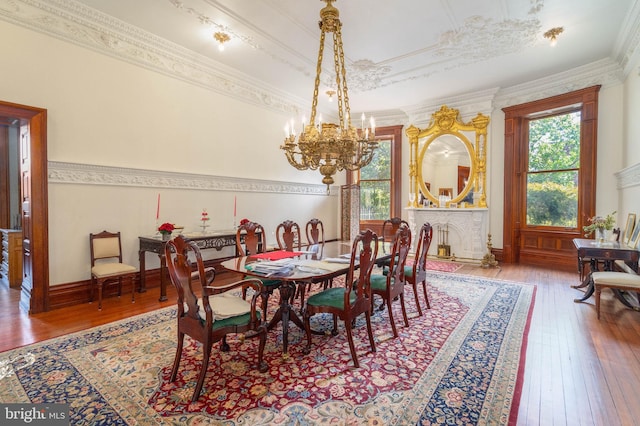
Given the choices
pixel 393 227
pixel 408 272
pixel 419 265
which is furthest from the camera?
pixel 393 227

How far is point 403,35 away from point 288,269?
3578 mm

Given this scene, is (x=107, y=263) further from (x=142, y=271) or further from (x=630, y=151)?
(x=630, y=151)

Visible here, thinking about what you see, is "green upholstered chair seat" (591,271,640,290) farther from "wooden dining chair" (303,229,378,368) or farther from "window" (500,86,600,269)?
"wooden dining chair" (303,229,378,368)

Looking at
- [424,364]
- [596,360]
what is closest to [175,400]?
[424,364]

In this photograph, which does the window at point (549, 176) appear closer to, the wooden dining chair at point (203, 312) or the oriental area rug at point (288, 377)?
the oriental area rug at point (288, 377)

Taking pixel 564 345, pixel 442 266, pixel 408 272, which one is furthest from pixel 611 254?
pixel 442 266

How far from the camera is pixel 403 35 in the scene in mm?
4168

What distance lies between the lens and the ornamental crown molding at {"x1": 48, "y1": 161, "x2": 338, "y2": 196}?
3.58 m

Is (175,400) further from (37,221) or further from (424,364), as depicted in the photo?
(37,221)

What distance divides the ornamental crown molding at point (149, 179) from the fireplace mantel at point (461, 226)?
10.5 feet

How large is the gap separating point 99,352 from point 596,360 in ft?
13.0

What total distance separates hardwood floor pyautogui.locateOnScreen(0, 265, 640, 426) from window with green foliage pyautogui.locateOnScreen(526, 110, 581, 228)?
1828 mm

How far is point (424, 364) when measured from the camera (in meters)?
2.35

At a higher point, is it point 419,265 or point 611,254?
point 611,254
